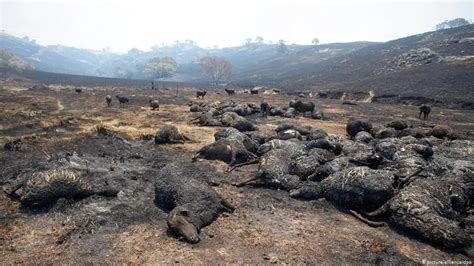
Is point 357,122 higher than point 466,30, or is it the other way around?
point 466,30

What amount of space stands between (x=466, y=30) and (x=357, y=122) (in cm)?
9137

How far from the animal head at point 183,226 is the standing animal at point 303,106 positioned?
26.2 metres

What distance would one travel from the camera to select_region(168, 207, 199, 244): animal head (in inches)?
394

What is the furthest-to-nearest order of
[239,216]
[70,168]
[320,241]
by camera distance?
[70,168], [239,216], [320,241]

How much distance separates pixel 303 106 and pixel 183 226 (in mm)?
26628

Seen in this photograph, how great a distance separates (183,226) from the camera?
1026 centimetres

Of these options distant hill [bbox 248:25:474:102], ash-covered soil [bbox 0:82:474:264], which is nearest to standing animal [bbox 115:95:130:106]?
ash-covered soil [bbox 0:82:474:264]

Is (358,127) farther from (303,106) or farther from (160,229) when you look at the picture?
(160,229)

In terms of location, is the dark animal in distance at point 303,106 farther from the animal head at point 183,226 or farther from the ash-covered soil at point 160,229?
the animal head at point 183,226

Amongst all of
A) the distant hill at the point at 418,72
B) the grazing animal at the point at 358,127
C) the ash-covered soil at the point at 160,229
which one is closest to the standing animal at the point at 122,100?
the ash-covered soil at the point at 160,229

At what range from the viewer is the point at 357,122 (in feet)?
78.0

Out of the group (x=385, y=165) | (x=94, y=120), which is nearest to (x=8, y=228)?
(x=385, y=165)

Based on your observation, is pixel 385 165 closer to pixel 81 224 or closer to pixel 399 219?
pixel 399 219

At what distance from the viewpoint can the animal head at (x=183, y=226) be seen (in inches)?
394
